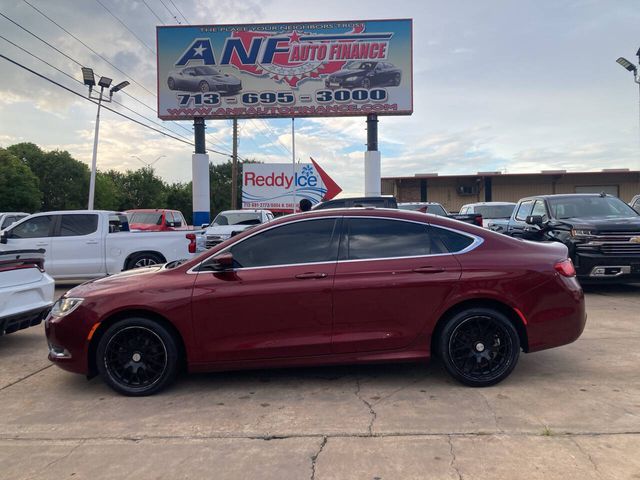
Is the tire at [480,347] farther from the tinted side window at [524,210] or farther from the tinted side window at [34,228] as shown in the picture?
the tinted side window at [34,228]

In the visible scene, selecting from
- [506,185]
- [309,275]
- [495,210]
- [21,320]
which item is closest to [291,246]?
[309,275]

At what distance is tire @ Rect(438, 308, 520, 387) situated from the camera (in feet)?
14.9

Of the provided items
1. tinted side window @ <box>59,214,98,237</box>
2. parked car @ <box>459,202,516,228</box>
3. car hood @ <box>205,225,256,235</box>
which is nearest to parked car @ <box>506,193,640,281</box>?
parked car @ <box>459,202,516,228</box>

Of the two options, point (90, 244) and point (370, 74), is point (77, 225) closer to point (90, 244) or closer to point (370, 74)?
point (90, 244)

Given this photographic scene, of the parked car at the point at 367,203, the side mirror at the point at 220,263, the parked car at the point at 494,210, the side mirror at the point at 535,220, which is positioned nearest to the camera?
the side mirror at the point at 220,263

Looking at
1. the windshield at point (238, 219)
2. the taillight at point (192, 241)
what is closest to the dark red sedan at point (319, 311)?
the taillight at point (192, 241)

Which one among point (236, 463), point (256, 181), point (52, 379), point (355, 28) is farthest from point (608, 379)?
point (256, 181)

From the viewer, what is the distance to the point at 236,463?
3352 mm

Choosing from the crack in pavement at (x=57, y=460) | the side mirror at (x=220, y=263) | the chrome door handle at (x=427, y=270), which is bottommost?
the crack in pavement at (x=57, y=460)

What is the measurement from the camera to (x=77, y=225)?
36.2 ft

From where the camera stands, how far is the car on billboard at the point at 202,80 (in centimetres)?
1889

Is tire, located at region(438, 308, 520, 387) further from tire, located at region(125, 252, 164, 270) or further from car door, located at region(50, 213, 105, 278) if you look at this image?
car door, located at region(50, 213, 105, 278)

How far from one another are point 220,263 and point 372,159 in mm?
15485

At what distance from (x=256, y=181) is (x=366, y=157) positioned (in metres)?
11.0
